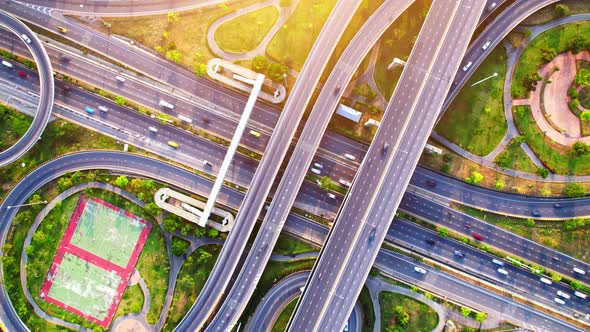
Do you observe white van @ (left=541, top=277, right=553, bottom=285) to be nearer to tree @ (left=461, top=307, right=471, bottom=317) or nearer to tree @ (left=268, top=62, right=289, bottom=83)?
tree @ (left=461, top=307, right=471, bottom=317)

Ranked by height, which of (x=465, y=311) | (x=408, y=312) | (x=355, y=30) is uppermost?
(x=355, y=30)

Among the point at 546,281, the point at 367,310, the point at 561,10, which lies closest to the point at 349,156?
the point at 367,310

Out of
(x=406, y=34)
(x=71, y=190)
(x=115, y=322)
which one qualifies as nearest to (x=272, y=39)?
(x=406, y=34)

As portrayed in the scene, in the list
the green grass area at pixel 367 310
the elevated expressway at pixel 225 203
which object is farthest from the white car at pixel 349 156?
the green grass area at pixel 367 310

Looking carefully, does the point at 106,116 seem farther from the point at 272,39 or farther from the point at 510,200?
the point at 510,200

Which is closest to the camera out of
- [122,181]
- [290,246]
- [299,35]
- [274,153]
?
[122,181]

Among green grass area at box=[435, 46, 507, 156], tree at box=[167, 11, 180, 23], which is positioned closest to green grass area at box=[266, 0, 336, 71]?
tree at box=[167, 11, 180, 23]

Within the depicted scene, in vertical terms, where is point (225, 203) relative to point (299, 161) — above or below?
Result: below

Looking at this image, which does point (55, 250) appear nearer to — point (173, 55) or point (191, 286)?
point (191, 286)
